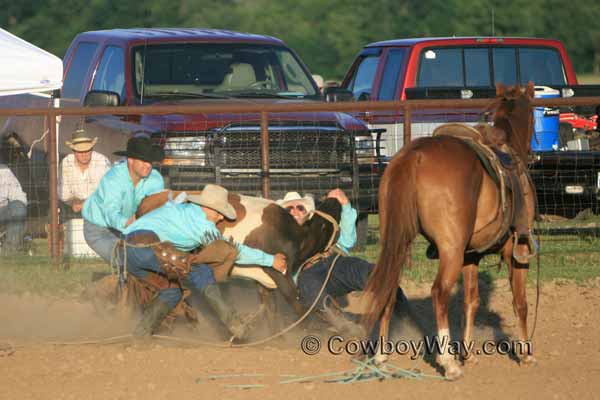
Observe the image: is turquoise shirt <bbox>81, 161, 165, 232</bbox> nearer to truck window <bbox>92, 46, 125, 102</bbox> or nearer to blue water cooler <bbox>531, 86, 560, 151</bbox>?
truck window <bbox>92, 46, 125, 102</bbox>

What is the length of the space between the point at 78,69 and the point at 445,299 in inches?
269

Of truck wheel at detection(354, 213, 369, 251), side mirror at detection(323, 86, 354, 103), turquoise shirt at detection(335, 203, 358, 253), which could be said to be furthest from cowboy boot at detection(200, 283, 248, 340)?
side mirror at detection(323, 86, 354, 103)

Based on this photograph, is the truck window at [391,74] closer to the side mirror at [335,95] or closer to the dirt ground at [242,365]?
the side mirror at [335,95]

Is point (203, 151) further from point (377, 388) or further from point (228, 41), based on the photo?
point (377, 388)

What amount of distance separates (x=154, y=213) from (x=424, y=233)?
1870mm

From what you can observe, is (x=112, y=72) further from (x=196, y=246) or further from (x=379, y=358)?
(x=379, y=358)

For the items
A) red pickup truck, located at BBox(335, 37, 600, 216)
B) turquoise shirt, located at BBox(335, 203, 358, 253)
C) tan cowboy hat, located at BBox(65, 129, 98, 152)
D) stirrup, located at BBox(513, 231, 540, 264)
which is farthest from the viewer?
red pickup truck, located at BBox(335, 37, 600, 216)

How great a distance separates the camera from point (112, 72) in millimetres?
10758

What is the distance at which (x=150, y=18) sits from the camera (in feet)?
129

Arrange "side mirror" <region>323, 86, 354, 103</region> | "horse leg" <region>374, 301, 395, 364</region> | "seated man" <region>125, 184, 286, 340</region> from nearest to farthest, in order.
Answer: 1. "horse leg" <region>374, 301, 395, 364</region>
2. "seated man" <region>125, 184, 286, 340</region>
3. "side mirror" <region>323, 86, 354, 103</region>

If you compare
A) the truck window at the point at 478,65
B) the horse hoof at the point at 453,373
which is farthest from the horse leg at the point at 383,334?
the truck window at the point at 478,65

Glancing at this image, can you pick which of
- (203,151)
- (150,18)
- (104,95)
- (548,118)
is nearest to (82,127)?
(104,95)

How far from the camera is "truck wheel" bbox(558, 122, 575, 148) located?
39.9ft

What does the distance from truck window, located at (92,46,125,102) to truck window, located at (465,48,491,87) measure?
432cm
